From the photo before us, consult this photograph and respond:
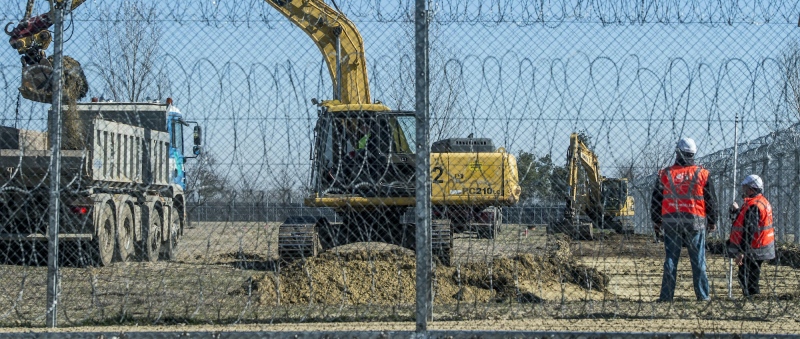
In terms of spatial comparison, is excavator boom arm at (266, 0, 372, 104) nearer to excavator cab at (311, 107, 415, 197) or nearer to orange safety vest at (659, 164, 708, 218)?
excavator cab at (311, 107, 415, 197)

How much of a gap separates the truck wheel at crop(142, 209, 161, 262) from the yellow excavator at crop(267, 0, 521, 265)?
3167 millimetres

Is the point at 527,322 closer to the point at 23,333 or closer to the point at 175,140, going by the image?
the point at 23,333

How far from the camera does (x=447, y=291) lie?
10.5m

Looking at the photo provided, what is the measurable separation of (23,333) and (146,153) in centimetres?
828

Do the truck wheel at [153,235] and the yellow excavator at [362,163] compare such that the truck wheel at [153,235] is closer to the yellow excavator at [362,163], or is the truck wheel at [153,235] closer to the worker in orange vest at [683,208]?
the yellow excavator at [362,163]

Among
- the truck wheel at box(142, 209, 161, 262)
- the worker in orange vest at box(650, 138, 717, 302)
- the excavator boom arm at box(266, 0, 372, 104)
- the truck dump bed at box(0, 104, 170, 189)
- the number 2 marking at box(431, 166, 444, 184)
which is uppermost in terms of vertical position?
the excavator boom arm at box(266, 0, 372, 104)

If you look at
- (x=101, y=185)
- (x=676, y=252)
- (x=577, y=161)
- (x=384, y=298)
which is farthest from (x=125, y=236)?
(x=676, y=252)

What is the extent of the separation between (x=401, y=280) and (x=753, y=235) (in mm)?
3407

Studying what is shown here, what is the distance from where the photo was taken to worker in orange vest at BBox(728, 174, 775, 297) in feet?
30.6

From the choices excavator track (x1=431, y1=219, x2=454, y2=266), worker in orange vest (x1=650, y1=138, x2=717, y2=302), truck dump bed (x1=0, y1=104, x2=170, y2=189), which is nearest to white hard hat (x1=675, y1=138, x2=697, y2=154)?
worker in orange vest (x1=650, y1=138, x2=717, y2=302)

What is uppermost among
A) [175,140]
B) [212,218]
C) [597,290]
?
[175,140]

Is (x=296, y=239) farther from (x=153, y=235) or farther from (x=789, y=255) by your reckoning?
(x=789, y=255)

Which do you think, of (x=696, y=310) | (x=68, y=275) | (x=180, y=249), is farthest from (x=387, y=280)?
(x=180, y=249)

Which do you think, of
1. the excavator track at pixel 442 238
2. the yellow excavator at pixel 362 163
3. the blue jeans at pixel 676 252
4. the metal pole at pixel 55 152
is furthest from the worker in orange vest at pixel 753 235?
the metal pole at pixel 55 152
